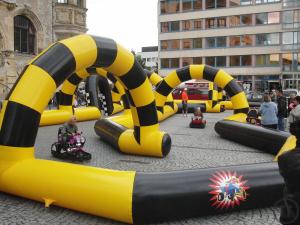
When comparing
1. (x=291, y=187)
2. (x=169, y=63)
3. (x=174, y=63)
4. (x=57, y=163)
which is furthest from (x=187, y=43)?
(x=291, y=187)

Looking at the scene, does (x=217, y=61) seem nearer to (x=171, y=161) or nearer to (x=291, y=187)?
(x=171, y=161)

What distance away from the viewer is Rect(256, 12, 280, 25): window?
4416 centimetres

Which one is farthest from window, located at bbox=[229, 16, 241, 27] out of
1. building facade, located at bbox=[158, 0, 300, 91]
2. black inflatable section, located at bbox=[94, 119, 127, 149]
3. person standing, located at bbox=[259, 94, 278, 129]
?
black inflatable section, located at bbox=[94, 119, 127, 149]

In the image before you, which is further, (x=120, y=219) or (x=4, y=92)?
(x=4, y=92)

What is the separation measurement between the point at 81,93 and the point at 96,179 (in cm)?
2240

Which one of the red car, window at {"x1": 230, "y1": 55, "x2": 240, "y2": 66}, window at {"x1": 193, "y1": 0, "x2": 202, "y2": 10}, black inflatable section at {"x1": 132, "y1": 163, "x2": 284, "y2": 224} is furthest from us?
window at {"x1": 193, "y1": 0, "x2": 202, "y2": 10}

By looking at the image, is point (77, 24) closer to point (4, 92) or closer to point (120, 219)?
point (4, 92)

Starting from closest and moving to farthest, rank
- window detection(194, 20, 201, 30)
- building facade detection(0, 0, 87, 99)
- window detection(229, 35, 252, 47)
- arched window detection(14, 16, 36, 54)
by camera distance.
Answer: building facade detection(0, 0, 87, 99), arched window detection(14, 16, 36, 54), window detection(229, 35, 252, 47), window detection(194, 20, 201, 30)

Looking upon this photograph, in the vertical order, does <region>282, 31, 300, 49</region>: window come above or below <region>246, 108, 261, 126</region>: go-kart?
above

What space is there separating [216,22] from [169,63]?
8.60 m

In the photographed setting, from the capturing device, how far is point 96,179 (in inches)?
205

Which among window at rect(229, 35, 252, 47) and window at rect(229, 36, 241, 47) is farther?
window at rect(229, 36, 241, 47)

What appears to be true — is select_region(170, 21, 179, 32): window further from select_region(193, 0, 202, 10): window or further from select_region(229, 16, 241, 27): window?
select_region(229, 16, 241, 27): window

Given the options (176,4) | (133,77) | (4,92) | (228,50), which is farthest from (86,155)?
(176,4)
